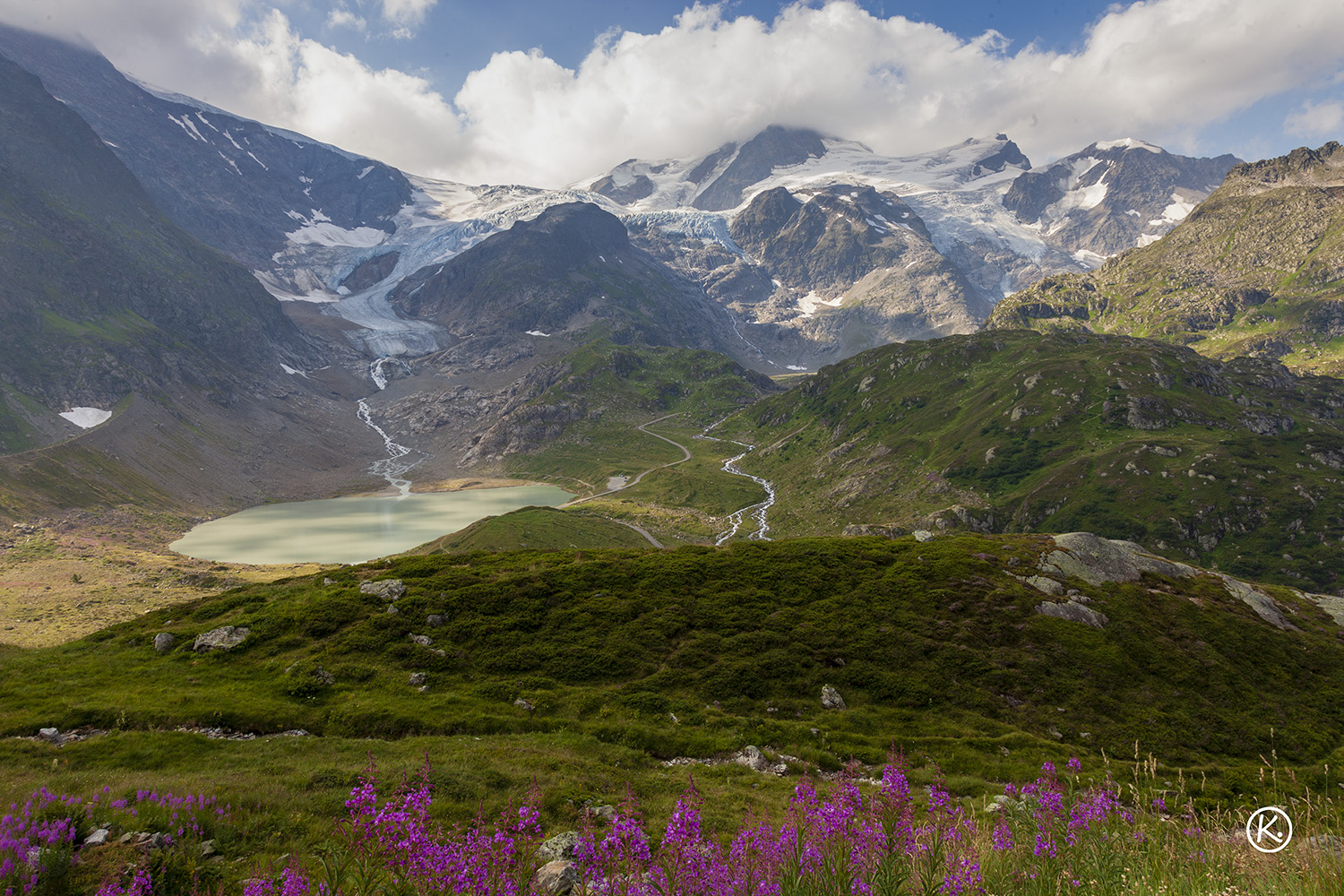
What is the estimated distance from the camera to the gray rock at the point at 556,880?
13.2m

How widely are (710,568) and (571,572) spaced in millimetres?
13861

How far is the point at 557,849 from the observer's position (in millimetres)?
16734

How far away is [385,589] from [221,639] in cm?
1109

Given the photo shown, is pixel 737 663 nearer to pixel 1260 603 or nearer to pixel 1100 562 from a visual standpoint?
pixel 1100 562

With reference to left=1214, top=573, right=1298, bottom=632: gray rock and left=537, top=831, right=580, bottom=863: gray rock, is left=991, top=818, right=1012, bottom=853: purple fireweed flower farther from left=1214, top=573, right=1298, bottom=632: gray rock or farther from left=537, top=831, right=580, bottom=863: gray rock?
left=1214, top=573, right=1298, bottom=632: gray rock

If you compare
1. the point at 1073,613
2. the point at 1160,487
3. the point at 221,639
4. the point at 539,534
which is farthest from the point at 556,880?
the point at 1160,487

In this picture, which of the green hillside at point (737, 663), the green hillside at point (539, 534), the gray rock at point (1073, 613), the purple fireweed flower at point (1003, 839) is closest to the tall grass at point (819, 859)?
the purple fireweed flower at point (1003, 839)

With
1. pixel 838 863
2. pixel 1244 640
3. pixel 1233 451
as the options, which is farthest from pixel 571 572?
pixel 1233 451

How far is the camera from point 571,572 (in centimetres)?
5466

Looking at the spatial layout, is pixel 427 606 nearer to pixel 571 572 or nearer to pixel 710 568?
pixel 571 572

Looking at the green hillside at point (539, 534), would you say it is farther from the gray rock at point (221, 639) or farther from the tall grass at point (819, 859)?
the tall grass at point (819, 859)

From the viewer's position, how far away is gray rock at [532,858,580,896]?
43.4 ft

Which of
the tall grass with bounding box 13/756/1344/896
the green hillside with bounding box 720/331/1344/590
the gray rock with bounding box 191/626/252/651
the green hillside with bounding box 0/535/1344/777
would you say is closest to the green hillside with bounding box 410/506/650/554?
the green hillside with bounding box 720/331/1344/590

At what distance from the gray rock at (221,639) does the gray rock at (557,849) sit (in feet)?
114
